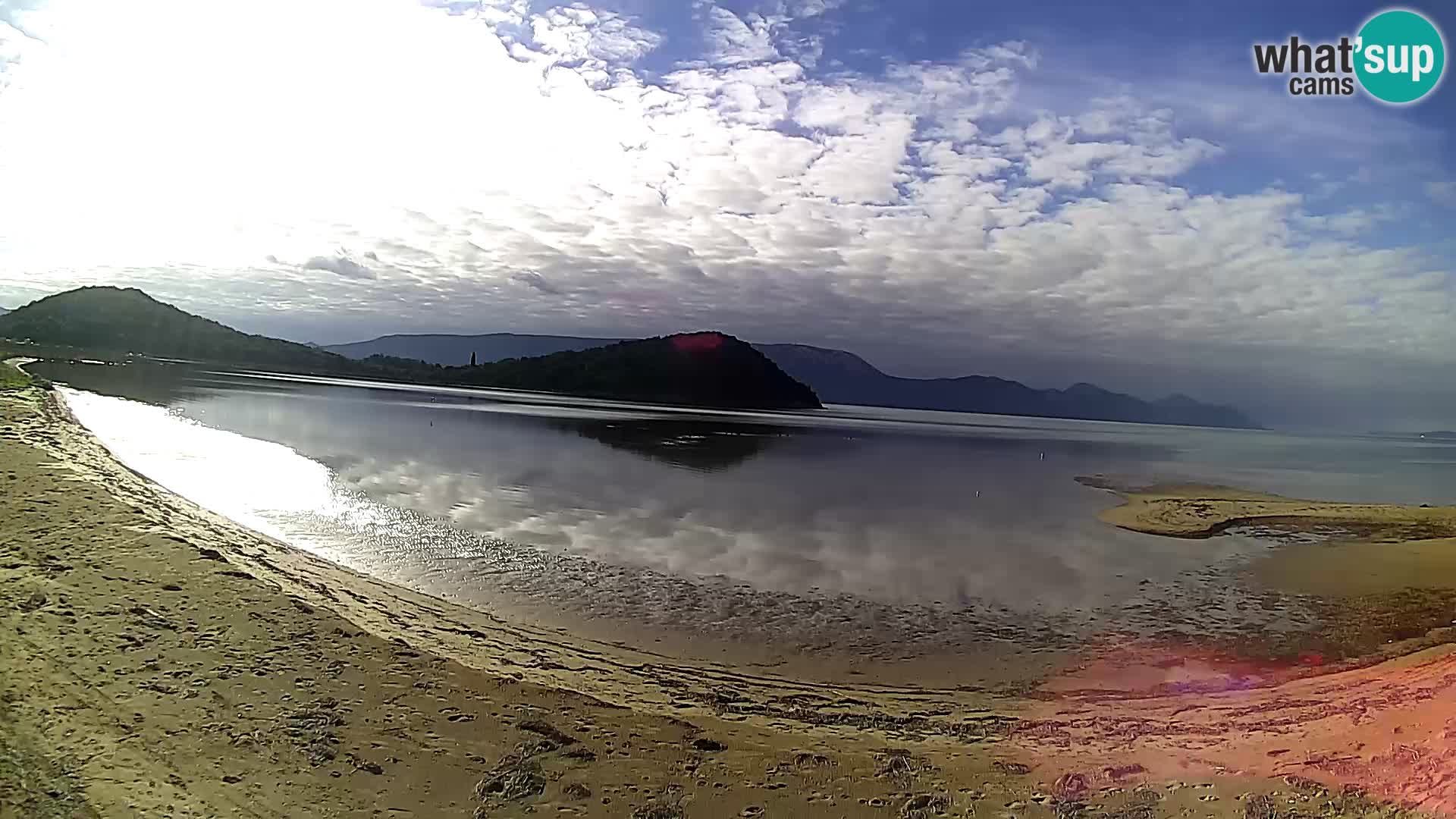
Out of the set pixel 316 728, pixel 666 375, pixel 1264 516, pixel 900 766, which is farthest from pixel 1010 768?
pixel 666 375

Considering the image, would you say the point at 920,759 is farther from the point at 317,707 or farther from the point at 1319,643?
the point at 1319,643

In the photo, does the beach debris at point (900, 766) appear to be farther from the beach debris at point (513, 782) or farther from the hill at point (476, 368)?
the hill at point (476, 368)

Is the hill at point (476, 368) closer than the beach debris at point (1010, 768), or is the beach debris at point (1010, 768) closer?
the beach debris at point (1010, 768)

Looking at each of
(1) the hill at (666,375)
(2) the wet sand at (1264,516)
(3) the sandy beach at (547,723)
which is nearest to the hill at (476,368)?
(1) the hill at (666,375)

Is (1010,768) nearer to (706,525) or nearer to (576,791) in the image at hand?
(576,791)

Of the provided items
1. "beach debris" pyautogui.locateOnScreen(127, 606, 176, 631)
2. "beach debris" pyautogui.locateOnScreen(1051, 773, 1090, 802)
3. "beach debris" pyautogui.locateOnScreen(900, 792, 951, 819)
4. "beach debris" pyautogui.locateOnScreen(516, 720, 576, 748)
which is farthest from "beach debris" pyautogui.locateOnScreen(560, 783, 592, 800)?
"beach debris" pyautogui.locateOnScreen(127, 606, 176, 631)
